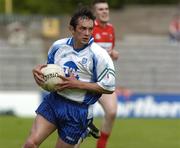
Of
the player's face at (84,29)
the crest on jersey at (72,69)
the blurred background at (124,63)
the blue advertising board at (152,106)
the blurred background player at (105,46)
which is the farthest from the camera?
the blue advertising board at (152,106)

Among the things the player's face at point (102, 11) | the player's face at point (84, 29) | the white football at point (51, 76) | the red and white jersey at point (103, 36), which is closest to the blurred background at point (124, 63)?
the red and white jersey at point (103, 36)

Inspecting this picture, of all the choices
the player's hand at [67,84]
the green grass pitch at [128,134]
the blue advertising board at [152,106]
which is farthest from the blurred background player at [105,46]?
the blue advertising board at [152,106]

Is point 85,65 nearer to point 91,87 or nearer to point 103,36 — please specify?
point 91,87

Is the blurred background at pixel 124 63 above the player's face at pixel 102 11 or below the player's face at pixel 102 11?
below

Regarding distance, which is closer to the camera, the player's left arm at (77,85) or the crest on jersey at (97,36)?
the player's left arm at (77,85)

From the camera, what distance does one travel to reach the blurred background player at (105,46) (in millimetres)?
11188

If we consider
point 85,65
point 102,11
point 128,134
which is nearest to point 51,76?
point 85,65

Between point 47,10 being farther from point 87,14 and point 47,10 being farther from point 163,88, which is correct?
point 87,14

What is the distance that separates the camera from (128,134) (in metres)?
15.0

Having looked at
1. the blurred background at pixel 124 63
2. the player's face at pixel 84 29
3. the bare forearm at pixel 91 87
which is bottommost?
the blurred background at pixel 124 63

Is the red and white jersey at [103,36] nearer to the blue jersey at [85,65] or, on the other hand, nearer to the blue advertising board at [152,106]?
the blue jersey at [85,65]

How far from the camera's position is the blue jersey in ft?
27.6

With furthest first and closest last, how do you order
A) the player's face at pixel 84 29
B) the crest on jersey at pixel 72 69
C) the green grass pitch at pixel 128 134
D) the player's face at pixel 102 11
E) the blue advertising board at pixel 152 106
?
the blue advertising board at pixel 152 106 < the green grass pitch at pixel 128 134 < the player's face at pixel 102 11 < the crest on jersey at pixel 72 69 < the player's face at pixel 84 29

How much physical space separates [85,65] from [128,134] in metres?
6.63
